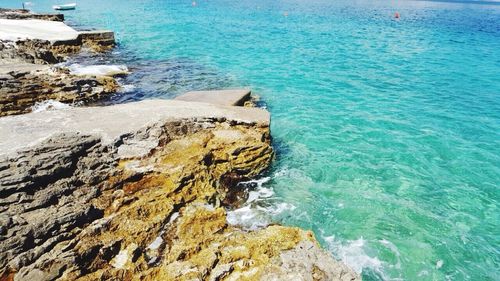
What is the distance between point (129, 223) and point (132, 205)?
43cm

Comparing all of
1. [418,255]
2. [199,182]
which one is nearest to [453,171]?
[418,255]

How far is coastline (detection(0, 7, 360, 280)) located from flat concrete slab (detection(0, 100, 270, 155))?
42mm

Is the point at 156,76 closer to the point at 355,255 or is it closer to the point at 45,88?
the point at 45,88

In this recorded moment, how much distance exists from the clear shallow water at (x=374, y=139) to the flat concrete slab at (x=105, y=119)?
221cm

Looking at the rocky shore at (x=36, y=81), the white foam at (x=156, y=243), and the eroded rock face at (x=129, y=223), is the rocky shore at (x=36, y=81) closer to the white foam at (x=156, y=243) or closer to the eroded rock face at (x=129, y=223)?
the eroded rock face at (x=129, y=223)

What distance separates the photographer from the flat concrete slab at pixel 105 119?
7102mm

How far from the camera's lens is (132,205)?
627 cm

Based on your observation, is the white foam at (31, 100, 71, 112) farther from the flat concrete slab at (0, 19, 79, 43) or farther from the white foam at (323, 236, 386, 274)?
the flat concrete slab at (0, 19, 79, 43)

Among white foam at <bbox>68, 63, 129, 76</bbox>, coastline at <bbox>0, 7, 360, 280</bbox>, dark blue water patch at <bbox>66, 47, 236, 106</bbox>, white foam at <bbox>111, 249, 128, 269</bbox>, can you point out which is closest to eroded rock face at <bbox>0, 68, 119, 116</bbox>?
dark blue water patch at <bbox>66, 47, 236, 106</bbox>

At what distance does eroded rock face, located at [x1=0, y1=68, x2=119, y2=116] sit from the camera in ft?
41.2

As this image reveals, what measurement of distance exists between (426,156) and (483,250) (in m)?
4.23

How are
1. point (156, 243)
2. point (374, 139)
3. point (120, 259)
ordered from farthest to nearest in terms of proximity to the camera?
point (374, 139), point (156, 243), point (120, 259)

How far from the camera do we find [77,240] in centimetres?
530

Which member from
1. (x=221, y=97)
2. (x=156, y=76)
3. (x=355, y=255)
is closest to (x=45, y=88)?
(x=156, y=76)
